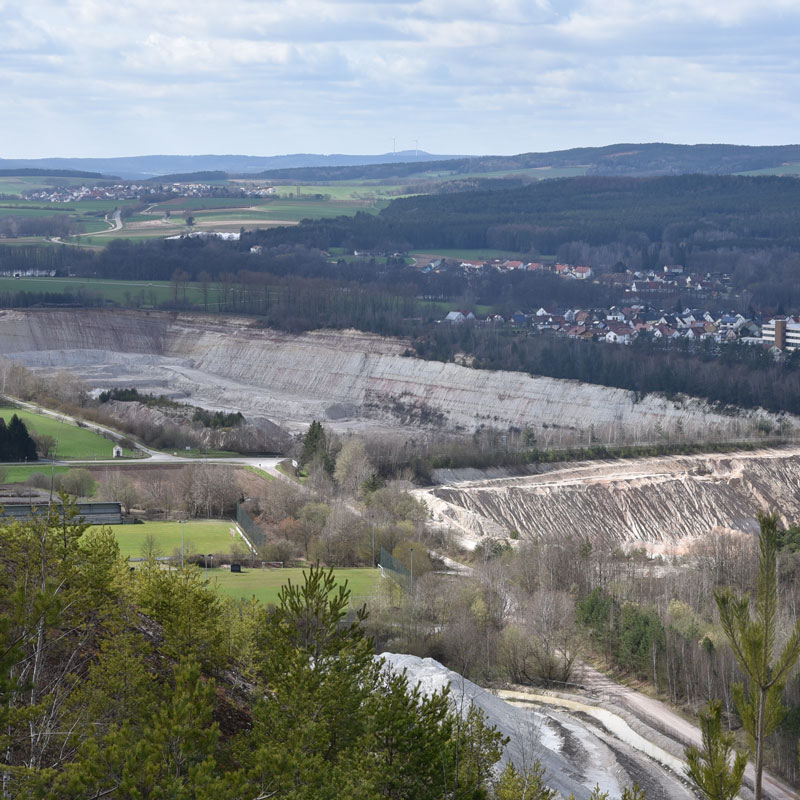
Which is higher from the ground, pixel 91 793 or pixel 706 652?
pixel 91 793

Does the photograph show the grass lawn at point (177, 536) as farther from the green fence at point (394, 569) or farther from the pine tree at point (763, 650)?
the pine tree at point (763, 650)

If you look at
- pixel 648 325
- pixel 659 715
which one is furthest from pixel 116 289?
pixel 659 715

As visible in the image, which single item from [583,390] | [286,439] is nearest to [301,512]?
[286,439]

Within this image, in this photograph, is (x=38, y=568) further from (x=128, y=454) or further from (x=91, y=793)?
(x=128, y=454)

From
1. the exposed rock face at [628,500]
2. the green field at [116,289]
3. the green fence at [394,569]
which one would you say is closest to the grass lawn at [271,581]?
the green fence at [394,569]

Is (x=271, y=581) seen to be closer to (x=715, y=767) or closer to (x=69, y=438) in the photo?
(x=715, y=767)
